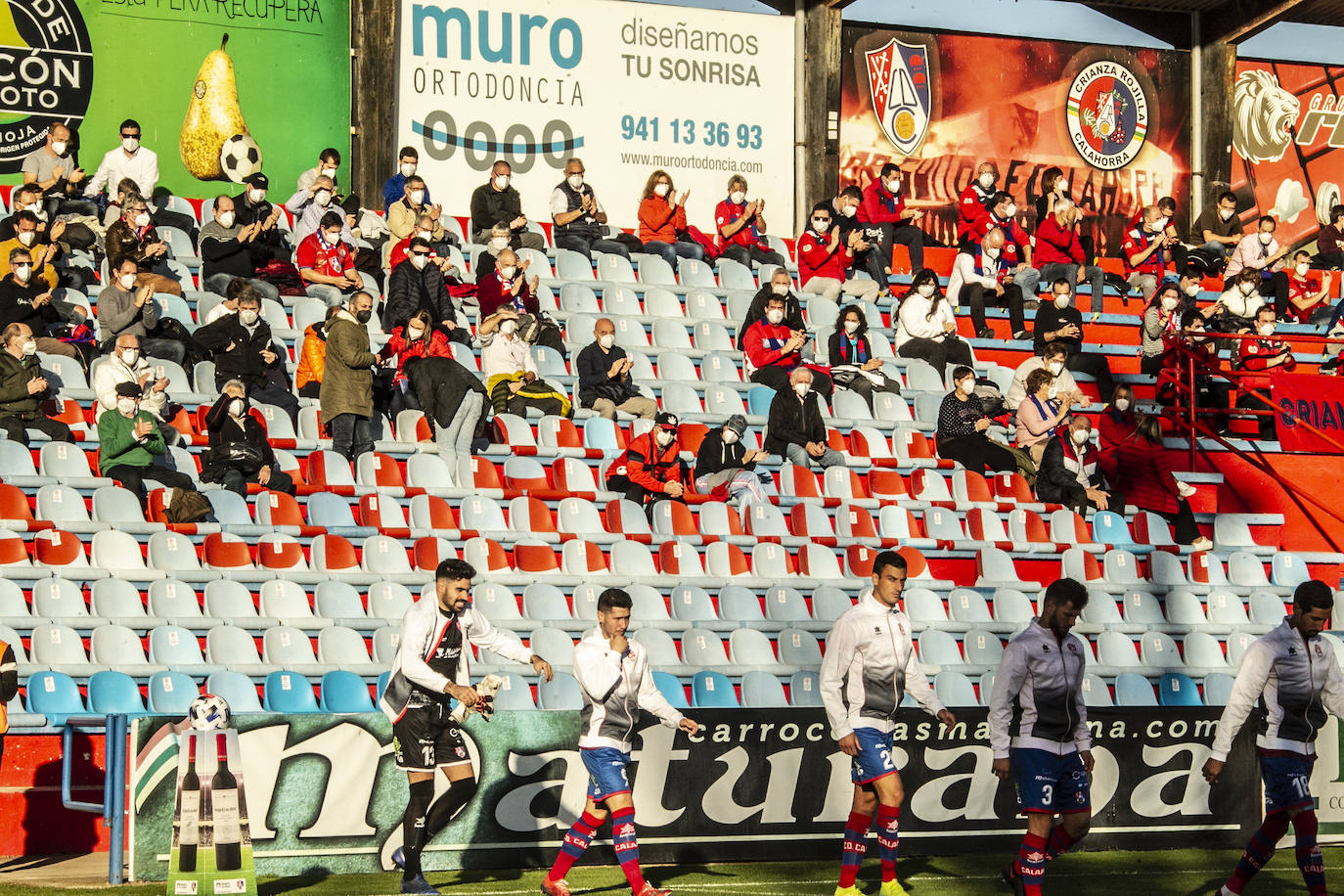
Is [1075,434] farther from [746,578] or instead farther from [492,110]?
[492,110]

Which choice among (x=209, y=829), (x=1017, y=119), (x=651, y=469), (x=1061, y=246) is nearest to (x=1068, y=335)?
(x=1061, y=246)

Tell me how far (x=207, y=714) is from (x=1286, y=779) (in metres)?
5.80

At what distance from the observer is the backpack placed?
13539 millimetres

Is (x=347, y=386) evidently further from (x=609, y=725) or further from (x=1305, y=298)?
(x=1305, y=298)

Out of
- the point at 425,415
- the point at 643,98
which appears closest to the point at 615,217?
the point at 643,98

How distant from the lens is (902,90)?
914 inches

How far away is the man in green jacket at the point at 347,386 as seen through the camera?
584 inches

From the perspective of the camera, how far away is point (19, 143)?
64.2 feet

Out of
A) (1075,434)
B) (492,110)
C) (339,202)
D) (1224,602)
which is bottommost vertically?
(1224,602)

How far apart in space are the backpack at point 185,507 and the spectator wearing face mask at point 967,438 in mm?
7112

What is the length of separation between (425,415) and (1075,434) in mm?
6146

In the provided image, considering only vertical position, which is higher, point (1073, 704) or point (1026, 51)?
point (1026, 51)

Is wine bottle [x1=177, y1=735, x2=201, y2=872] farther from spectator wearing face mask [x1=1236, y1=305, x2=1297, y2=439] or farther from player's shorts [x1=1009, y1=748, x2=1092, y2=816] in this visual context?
spectator wearing face mask [x1=1236, y1=305, x2=1297, y2=439]

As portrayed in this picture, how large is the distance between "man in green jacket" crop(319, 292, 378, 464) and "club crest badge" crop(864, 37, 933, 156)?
10134 millimetres
